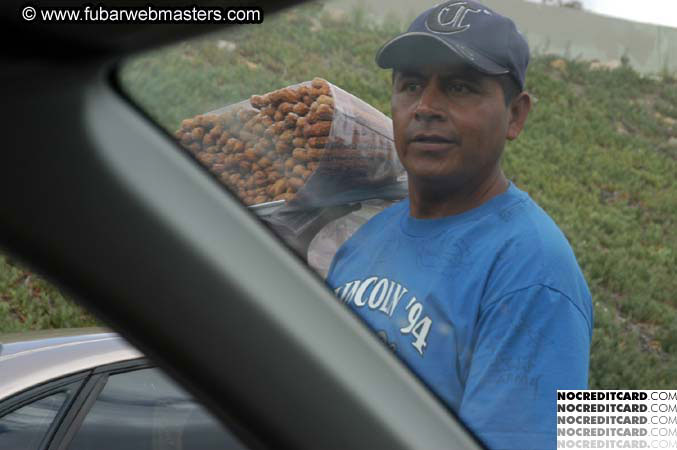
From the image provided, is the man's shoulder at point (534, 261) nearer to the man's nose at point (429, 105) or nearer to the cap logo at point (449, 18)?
the man's nose at point (429, 105)

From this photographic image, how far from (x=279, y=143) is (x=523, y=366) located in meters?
0.46

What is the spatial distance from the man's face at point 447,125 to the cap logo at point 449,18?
56mm

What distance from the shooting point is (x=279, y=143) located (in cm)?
121

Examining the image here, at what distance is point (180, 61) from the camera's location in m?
1.07

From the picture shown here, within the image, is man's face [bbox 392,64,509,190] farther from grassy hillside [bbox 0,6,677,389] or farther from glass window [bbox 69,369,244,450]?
glass window [bbox 69,369,244,450]

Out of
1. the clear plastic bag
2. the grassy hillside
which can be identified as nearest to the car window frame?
the clear plastic bag

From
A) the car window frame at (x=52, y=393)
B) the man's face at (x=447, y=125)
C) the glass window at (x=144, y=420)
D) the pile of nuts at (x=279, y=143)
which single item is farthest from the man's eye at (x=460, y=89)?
the car window frame at (x=52, y=393)

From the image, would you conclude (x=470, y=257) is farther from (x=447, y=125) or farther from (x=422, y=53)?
(x=422, y=53)

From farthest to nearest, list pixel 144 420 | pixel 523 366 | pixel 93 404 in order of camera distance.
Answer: pixel 93 404 → pixel 144 420 → pixel 523 366

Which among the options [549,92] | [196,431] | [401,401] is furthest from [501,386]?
[196,431]

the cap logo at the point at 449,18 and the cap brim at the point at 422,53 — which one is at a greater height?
the cap logo at the point at 449,18

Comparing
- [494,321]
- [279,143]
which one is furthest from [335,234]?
[494,321]

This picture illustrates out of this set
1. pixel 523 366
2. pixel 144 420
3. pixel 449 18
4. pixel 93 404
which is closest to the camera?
pixel 523 366

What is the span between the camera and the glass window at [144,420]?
2617 mm
